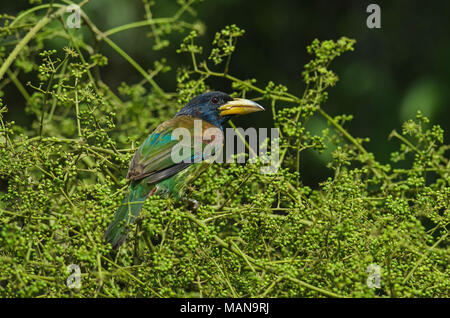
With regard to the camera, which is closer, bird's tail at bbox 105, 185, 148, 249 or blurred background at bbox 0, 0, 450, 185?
bird's tail at bbox 105, 185, 148, 249

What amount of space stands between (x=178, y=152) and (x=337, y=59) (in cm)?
368

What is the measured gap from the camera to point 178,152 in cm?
310

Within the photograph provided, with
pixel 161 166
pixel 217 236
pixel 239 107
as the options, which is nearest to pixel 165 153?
pixel 161 166

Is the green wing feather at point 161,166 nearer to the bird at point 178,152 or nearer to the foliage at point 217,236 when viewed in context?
the bird at point 178,152

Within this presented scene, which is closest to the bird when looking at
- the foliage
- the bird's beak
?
the bird's beak

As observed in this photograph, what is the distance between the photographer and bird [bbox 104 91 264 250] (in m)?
2.74

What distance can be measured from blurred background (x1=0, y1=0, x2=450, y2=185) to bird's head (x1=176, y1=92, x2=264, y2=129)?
181 centimetres

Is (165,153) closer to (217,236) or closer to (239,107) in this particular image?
(239,107)

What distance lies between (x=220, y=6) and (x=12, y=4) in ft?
7.10

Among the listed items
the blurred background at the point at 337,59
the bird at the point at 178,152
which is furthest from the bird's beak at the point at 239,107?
the blurred background at the point at 337,59

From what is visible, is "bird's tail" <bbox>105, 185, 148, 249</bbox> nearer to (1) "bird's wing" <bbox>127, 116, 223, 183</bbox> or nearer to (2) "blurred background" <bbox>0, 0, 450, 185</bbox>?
(1) "bird's wing" <bbox>127, 116, 223, 183</bbox>

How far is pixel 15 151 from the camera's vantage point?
221 cm

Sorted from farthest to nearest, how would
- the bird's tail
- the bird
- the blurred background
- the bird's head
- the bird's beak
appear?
the blurred background < the bird's head < the bird's beak < the bird < the bird's tail
